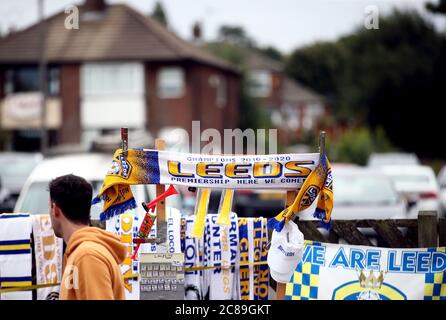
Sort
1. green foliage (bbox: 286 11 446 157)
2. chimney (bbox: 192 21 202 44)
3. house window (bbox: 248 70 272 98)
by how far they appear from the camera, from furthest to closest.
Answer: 1. house window (bbox: 248 70 272 98)
2. chimney (bbox: 192 21 202 44)
3. green foliage (bbox: 286 11 446 157)

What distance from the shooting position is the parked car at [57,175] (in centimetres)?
875

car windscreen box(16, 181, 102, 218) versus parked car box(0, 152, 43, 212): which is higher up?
car windscreen box(16, 181, 102, 218)

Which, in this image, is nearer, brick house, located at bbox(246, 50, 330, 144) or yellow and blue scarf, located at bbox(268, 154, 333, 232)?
yellow and blue scarf, located at bbox(268, 154, 333, 232)

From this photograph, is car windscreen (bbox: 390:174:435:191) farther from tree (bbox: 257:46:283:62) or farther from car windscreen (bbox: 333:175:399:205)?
tree (bbox: 257:46:283:62)

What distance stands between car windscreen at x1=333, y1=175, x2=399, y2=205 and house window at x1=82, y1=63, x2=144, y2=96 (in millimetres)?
30921

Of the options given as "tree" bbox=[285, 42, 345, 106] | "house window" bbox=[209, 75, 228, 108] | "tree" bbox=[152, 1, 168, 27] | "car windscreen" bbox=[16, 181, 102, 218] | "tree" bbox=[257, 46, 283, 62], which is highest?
"tree" bbox=[152, 1, 168, 27]

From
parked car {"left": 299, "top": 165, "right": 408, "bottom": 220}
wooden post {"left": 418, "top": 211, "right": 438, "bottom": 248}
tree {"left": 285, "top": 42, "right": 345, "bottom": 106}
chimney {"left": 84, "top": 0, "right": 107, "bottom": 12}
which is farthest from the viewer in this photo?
tree {"left": 285, "top": 42, "right": 345, "bottom": 106}

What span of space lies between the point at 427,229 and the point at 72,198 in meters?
3.10

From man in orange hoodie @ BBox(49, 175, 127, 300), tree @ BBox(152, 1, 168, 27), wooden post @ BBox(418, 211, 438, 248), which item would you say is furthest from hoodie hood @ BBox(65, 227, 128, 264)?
tree @ BBox(152, 1, 168, 27)

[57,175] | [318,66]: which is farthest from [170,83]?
[318,66]

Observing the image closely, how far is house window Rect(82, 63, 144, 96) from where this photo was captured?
43719 millimetres

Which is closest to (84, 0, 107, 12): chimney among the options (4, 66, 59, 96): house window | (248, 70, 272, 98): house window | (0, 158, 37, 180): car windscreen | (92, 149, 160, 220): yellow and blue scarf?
(4, 66, 59, 96): house window
